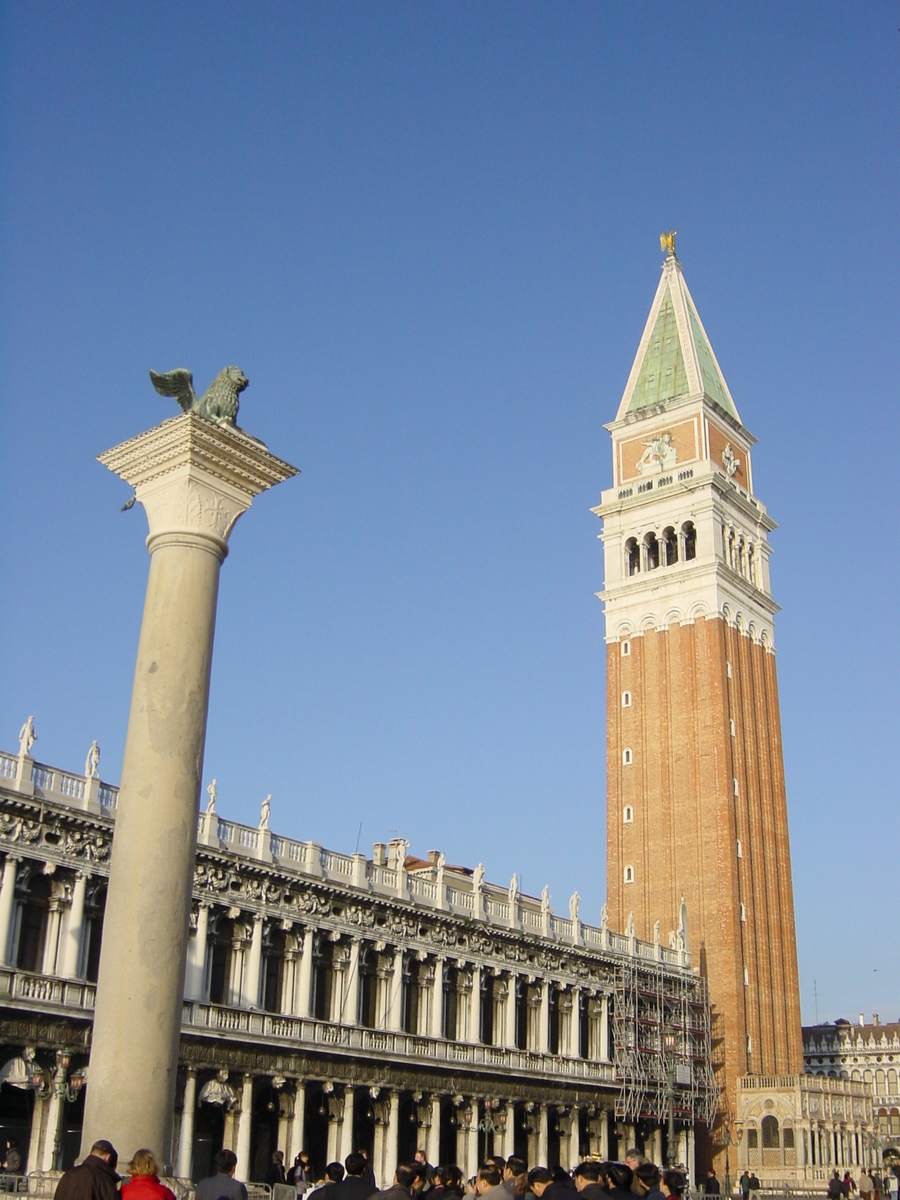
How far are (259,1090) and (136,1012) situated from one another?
86.3 feet

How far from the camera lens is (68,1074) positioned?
31203mm

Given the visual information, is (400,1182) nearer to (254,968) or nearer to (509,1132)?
(254,968)

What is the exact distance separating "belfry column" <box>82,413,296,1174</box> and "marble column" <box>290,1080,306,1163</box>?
25537 millimetres

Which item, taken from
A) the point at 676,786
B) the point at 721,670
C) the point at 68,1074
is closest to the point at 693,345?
the point at 721,670

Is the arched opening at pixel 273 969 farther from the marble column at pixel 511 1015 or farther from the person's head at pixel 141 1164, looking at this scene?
the person's head at pixel 141 1164

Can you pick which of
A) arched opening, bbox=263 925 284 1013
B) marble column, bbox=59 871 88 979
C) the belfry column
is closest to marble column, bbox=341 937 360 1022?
arched opening, bbox=263 925 284 1013

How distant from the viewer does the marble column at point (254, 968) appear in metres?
37.2

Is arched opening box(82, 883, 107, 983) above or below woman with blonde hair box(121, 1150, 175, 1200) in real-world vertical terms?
above

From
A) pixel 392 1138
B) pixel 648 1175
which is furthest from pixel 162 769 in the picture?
pixel 392 1138

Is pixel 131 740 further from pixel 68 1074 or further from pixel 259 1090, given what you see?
pixel 259 1090

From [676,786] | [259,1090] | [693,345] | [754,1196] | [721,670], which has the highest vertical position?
[693,345]

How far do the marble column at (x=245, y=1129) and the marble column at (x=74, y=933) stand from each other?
6381mm

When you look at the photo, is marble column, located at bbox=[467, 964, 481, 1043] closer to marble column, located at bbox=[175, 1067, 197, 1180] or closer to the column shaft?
marble column, located at bbox=[175, 1067, 197, 1180]

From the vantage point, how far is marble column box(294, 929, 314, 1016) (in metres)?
38.6
